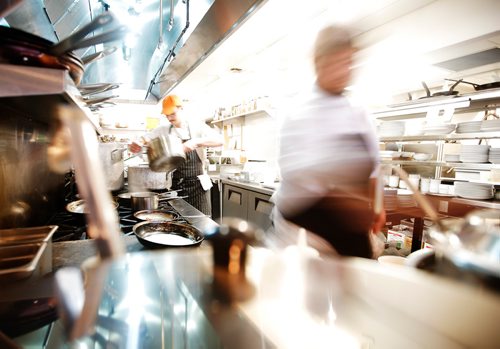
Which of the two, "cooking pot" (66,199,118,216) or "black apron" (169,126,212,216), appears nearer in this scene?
"cooking pot" (66,199,118,216)

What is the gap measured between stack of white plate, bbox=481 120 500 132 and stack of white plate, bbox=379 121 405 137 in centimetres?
81

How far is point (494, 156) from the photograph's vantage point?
8.58 ft

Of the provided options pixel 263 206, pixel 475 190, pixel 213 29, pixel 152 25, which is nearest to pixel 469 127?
pixel 475 190

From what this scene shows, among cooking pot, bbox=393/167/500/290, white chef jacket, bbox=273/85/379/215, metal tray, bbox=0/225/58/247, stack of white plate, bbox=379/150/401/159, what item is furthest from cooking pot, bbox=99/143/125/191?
stack of white plate, bbox=379/150/401/159

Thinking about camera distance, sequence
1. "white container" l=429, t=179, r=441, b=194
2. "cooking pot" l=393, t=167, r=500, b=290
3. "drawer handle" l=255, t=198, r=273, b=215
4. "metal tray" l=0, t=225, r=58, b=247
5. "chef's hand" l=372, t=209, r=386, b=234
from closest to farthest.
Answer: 1. "cooking pot" l=393, t=167, r=500, b=290
2. "metal tray" l=0, t=225, r=58, b=247
3. "chef's hand" l=372, t=209, r=386, b=234
4. "white container" l=429, t=179, r=441, b=194
5. "drawer handle" l=255, t=198, r=273, b=215

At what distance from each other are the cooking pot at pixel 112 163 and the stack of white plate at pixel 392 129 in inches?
120

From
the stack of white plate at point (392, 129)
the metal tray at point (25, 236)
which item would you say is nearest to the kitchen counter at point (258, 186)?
the stack of white plate at point (392, 129)

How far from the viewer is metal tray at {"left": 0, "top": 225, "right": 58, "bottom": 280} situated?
760 millimetres

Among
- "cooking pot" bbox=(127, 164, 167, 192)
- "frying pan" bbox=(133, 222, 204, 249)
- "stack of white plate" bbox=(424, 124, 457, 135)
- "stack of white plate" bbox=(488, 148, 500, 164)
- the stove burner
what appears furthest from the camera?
"stack of white plate" bbox=(424, 124, 457, 135)

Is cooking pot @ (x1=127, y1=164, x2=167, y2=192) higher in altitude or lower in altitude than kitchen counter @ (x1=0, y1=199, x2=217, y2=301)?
higher

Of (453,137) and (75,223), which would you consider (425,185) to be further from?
(75,223)

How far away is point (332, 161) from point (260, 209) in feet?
7.51

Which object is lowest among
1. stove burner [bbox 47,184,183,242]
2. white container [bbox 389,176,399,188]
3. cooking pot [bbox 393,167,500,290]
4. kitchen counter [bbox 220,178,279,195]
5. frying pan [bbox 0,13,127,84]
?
kitchen counter [bbox 220,178,279,195]

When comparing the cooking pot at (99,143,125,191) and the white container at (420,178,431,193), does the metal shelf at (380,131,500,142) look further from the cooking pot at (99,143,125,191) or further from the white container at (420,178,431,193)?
the cooking pot at (99,143,125,191)
